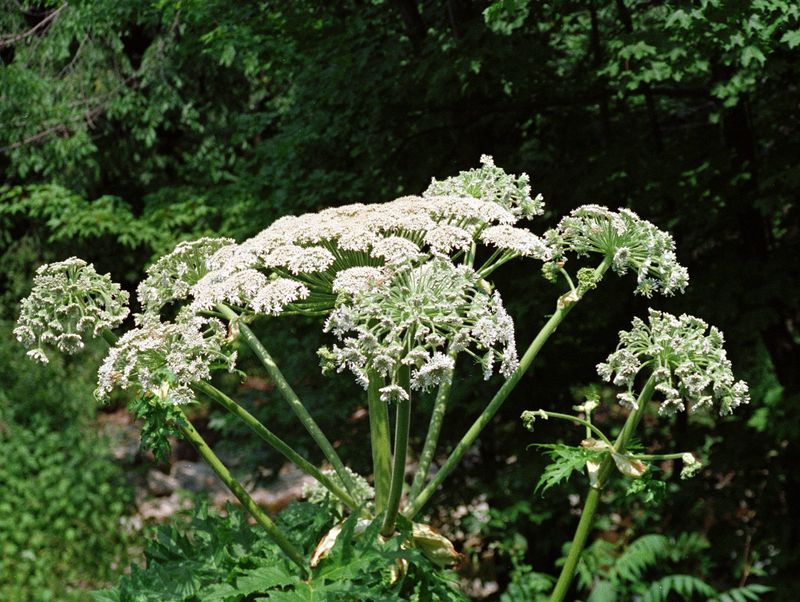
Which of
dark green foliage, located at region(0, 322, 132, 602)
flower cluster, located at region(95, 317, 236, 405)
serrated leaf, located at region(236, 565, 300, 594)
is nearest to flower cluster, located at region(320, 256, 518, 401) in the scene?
flower cluster, located at region(95, 317, 236, 405)

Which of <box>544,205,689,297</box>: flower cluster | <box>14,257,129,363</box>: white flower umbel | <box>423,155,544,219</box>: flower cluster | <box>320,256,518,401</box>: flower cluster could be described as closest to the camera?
<box>320,256,518,401</box>: flower cluster

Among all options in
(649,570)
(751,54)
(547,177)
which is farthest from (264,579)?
(649,570)

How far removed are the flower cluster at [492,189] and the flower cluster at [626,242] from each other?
23 centimetres

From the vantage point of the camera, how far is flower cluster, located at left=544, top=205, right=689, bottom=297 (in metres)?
2.64

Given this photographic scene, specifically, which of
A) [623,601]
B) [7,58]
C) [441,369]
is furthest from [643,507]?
[7,58]

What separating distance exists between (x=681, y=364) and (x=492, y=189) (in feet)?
2.76

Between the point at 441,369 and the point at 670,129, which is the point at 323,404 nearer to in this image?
the point at 670,129

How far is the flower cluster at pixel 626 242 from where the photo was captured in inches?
104

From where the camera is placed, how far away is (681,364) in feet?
7.61

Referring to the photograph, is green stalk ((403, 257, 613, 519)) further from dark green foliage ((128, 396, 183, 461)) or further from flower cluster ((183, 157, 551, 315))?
dark green foliage ((128, 396, 183, 461))

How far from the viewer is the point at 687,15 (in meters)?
4.93

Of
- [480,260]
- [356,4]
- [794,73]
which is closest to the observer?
[794,73]

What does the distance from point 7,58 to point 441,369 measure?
1213 centimetres

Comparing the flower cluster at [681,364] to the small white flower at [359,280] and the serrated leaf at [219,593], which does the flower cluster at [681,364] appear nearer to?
the small white flower at [359,280]
